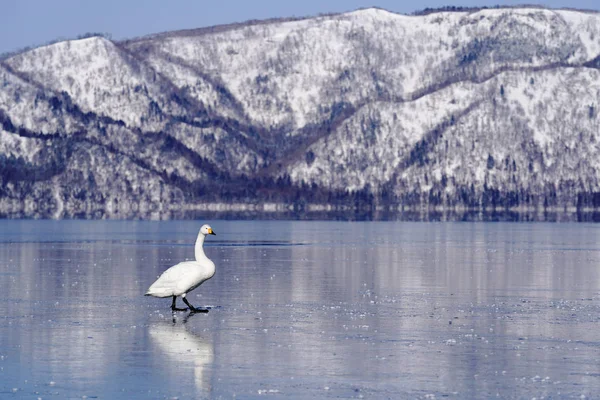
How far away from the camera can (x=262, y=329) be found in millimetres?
27531

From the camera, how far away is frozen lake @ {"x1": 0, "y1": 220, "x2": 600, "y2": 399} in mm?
20094

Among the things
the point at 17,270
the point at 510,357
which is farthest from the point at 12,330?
the point at 17,270

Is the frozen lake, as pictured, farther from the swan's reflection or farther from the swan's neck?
the swan's neck

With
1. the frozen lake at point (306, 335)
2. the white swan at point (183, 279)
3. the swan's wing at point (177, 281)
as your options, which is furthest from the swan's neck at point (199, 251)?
the frozen lake at point (306, 335)

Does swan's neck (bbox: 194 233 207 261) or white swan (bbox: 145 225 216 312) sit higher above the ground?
swan's neck (bbox: 194 233 207 261)

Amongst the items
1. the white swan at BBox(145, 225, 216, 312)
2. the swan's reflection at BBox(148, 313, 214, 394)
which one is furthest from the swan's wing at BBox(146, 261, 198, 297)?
the swan's reflection at BBox(148, 313, 214, 394)

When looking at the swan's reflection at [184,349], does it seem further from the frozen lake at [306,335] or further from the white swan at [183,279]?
the white swan at [183,279]

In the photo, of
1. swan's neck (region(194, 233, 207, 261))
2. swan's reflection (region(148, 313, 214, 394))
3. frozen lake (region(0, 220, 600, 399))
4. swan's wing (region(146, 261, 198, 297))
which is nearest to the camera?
frozen lake (region(0, 220, 600, 399))

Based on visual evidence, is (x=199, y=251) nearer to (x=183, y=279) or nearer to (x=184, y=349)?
(x=183, y=279)

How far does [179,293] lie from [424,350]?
29.6ft

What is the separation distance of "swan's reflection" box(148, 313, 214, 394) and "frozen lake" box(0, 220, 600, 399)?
0.15 feet

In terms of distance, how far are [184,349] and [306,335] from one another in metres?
3.41

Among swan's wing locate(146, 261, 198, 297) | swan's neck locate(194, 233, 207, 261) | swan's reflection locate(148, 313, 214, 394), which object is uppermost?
swan's neck locate(194, 233, 207, 261)

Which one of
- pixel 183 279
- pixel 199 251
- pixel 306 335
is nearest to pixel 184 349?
pixel 306 335
